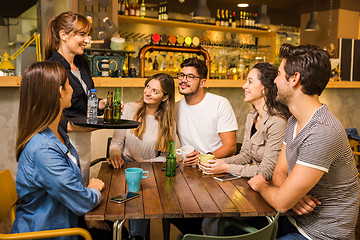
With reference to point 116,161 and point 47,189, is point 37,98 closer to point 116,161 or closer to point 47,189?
point 47,189

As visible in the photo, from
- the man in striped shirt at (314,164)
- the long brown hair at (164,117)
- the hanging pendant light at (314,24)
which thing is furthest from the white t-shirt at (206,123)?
the hanging pendant light at (314,24)

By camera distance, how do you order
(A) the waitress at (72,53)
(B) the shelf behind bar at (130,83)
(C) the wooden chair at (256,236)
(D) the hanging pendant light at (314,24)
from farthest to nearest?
1. (D) the hanging pendant light at (314,24)
2. (B) the shelf behind bar at (130,83)
3. (A) the waitress at (72,53)
4. (C) the wooden chair at (256,236)

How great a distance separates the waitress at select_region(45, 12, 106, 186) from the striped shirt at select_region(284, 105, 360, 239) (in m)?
1.45

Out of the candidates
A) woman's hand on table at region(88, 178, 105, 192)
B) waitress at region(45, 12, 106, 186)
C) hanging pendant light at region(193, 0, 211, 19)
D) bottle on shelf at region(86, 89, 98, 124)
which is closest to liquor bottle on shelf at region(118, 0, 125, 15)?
hanging pendant light at region(193, 0, 211, 19)

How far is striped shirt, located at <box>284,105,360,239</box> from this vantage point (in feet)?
5.26

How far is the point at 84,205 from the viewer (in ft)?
5.11

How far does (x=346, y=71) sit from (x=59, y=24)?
16.8 feet

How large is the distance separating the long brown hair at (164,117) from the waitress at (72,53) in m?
0.29

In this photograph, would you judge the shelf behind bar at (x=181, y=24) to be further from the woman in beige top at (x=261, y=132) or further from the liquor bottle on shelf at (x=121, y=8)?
the woman in beige top at (x=261, y=132)

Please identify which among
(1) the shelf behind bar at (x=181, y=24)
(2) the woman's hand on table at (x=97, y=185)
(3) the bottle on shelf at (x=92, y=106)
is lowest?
(2) the woman's hand on table at (x=97, y=185)

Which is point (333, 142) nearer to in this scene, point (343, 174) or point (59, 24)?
point (343, 174)

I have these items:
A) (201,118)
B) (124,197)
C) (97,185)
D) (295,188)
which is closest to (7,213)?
(97,185)

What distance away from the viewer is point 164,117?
106 inches

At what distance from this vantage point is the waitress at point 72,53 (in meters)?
2.45
